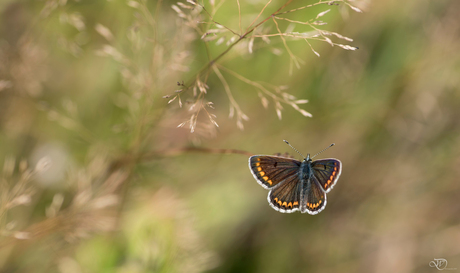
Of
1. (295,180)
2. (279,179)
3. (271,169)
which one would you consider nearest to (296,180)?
(295,180)

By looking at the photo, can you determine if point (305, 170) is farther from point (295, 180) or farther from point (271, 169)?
point (271, 169)

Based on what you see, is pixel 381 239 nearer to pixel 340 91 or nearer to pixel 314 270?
pixel 314 270

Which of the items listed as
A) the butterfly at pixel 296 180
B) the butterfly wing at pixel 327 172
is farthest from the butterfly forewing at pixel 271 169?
the butterfly wing at pixel 327 172

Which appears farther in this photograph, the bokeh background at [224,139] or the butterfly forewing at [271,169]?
the bokeh background at [224,139]

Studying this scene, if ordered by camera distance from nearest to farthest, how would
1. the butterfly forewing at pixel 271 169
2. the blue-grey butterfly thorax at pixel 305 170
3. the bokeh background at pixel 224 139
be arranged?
1. the butterfly forewing at pixel 271 169
2. the blue-grey butterfly thorax at pixel 305 170
3. the bokeh background at pixel 224 139

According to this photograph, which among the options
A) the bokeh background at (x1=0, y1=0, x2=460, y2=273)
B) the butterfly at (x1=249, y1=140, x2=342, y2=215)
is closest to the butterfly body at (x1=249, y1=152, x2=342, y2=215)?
the butterfly at (x1=249, y1=140, x2=342, y2=215)

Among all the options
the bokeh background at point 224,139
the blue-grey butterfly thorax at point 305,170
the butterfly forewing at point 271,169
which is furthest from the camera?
the bokeh background at point 224,139

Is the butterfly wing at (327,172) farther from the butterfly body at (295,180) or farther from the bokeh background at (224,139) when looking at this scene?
the bokeh background at (224,139)

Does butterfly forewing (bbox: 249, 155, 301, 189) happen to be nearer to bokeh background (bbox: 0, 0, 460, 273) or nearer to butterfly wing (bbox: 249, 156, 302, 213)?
butterfly wing (bbox: 249, 156, 302, 213)
